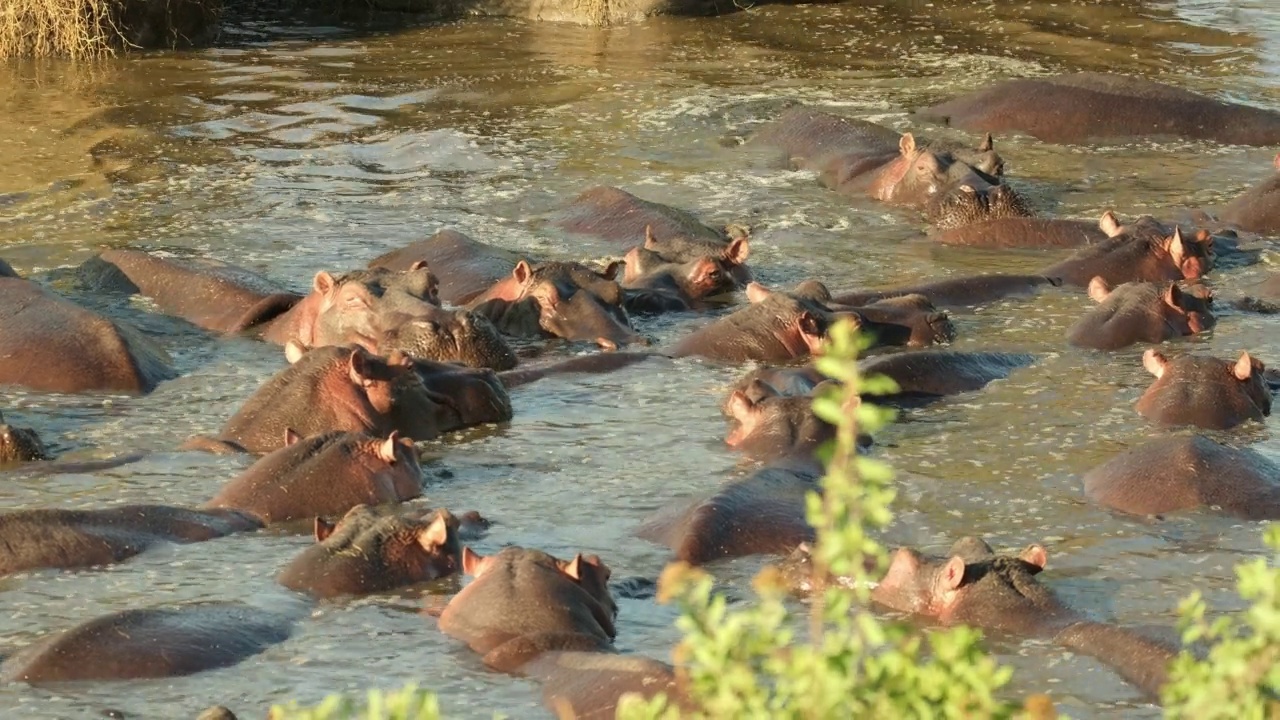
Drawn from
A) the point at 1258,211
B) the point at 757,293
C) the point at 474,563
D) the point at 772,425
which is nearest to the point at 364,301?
the point at 757,293

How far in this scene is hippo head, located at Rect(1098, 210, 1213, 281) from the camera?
967 cm

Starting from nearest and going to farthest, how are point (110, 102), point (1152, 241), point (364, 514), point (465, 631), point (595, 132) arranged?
point (465, 631) < point (364, 514) < point (1152, 241) < point (595, 132) < point (110, 102)

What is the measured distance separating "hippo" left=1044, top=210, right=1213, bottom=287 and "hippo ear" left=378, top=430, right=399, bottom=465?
419cm

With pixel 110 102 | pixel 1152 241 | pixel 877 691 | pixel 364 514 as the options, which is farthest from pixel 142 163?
pixel 877 691

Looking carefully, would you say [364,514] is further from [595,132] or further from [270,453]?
[595,132]

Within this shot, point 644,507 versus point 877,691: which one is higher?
point 877,691

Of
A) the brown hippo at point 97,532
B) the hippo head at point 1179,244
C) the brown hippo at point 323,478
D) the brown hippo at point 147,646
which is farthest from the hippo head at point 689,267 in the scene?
the brown hippo at point 147,646

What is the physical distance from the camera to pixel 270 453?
22.1 ft

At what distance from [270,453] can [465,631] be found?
1.62 metres

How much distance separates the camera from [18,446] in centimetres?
700

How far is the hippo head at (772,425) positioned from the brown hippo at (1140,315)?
1.80 m

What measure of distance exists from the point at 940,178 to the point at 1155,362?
382cm

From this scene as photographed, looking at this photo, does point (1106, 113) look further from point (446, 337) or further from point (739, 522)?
point (739, 522)

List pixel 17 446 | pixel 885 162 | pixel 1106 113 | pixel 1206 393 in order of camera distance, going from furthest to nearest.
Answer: pixel 1106 113 → pixel 885 162 → pixel 1206 393 → pixel 17 446
